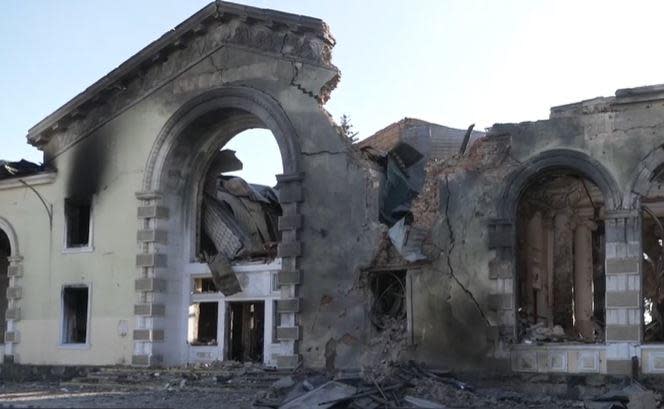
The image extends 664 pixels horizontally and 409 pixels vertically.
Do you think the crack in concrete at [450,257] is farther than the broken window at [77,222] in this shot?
No

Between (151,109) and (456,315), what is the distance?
8927 millimetres

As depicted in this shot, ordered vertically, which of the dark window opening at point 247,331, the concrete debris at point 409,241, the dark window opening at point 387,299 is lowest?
the dark window opening at point 247,331

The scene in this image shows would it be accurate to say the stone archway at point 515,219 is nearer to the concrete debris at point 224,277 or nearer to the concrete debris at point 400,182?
the concrete debris at point 400,182

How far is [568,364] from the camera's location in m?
16.7

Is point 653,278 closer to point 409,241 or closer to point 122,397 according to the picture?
point 409,241

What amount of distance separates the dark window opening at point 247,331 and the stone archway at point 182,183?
61.6 inches

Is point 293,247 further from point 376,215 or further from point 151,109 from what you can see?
point 151,109

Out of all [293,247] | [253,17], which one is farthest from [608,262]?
[253,17]

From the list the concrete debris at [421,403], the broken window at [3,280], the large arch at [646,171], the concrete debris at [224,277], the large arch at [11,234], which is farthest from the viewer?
the broken window at [3,280]

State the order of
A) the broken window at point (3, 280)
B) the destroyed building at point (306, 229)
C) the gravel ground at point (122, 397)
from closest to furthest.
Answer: the gravel ground at point (122, 397)
the destroyed building at point (306, 229)
the broken window at point (3, 280)

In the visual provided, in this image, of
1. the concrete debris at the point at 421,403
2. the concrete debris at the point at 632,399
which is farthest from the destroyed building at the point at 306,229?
the concrete debris at the point at 421,403

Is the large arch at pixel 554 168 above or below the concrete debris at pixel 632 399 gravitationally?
above

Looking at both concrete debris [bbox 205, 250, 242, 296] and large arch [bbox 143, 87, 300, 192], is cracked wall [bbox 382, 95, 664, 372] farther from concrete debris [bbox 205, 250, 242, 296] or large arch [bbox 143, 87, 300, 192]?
concrete debris [bbox 205, 250, 242, 296]

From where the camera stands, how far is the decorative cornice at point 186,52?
65.5 feet
